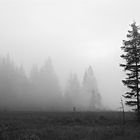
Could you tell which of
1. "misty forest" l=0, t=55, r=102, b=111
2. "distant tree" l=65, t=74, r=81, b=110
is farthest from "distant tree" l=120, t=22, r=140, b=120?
"distant tree" l=65, t=74, r=81, b=110

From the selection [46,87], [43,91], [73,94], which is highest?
[46,87]

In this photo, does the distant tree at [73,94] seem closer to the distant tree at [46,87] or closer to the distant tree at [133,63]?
the distant tree at [46,87]

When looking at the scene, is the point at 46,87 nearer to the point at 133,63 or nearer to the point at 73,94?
the point at 73,94

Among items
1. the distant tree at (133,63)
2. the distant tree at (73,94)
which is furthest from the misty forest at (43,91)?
the distant tree at (133,63)

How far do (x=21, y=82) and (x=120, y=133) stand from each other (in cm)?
5576

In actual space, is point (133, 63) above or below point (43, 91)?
above

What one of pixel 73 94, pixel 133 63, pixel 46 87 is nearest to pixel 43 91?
pixel 46 87

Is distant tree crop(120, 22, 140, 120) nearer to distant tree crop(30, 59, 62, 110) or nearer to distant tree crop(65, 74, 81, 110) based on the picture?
distant tree crop(30, 59, 62, 110)

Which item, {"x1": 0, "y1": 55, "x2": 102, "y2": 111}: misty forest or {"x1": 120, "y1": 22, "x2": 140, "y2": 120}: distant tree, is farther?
{"x1": 0, "y1": 55, "x2": 102, "y2": 111}: misty forest

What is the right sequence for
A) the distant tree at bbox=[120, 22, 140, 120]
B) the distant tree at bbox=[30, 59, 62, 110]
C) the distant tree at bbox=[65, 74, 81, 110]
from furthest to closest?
1. the distant tree at bbox=[65, 74, 81, 110]
2. the distant tree at bbox=[30, 59, 62, 110]
3. the distant tree at bbox=[120, 22, 140, 120]

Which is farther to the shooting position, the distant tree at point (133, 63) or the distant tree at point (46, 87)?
the distant tree at point (46, 87)

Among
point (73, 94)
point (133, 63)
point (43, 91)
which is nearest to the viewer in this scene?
point (133, 63)

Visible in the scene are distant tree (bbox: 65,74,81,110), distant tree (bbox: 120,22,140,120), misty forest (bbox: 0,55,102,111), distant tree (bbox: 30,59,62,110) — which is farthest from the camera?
distant tree (bbox: 65,74,81,110)

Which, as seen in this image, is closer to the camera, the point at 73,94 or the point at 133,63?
the point at 133,63
